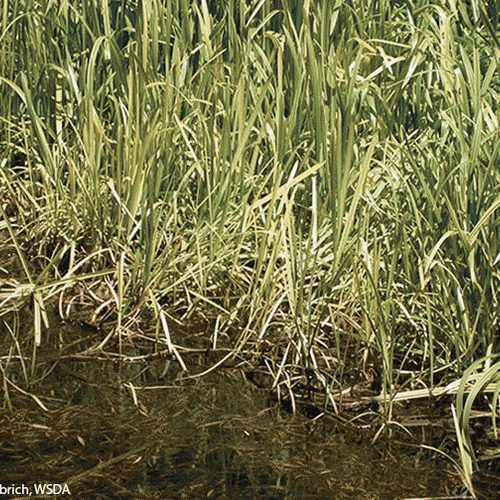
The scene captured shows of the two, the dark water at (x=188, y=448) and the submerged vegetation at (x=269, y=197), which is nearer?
the dark water at (x=188, y=448)

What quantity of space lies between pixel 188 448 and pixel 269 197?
746 millimetres

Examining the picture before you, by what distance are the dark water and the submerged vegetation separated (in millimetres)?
104

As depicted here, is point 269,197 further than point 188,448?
Yes

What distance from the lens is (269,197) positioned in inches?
104

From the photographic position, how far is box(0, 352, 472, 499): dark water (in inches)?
79.6

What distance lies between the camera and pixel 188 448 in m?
2.14

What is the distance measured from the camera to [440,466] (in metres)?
2.13

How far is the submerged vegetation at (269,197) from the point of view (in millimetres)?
2389

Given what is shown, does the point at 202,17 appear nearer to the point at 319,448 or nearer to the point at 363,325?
the point at 363,325

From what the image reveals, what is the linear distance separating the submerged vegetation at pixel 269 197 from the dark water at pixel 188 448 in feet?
0.34

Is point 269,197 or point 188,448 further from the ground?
point 269,197

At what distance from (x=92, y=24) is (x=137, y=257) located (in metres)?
0.87

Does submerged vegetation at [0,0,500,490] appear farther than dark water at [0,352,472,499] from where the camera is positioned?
Yes

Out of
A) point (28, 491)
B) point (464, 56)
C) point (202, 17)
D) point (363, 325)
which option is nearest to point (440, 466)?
point (363, 325)
